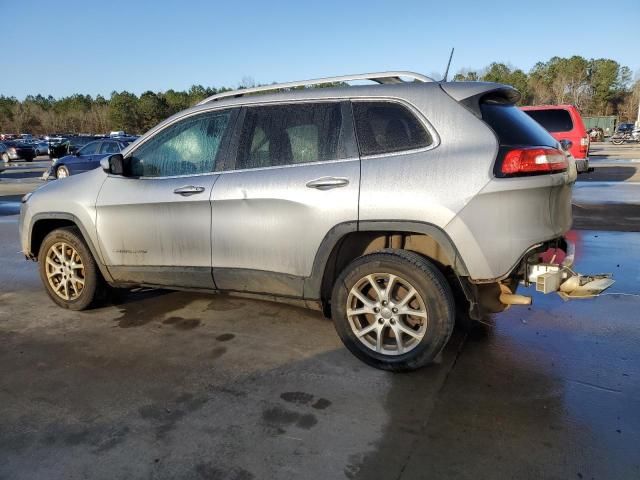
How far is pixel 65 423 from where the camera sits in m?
2.96

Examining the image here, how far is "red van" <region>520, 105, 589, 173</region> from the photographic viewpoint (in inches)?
502

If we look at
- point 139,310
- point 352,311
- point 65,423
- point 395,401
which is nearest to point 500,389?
point 395,401

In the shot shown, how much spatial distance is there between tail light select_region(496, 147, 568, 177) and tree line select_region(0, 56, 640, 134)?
67126 mm

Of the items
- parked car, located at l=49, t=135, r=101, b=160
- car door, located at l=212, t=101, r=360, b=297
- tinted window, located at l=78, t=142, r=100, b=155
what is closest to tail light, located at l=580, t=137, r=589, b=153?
car door, located at l=212, t=101, r=360, b=297

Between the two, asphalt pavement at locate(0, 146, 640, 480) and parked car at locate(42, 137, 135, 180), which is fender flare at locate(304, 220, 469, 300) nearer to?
asphalt pavement at locate(0, 146, 640, 480)

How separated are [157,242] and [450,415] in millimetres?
2711

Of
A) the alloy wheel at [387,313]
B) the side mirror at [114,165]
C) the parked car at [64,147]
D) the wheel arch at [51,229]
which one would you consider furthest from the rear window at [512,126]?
the parked car at [64,147]

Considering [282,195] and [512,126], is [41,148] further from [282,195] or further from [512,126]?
[512,126]

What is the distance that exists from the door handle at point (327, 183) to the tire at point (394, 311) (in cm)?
53

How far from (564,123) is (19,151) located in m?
35.9

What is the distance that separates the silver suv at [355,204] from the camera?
3.22 m

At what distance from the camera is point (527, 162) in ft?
10.5

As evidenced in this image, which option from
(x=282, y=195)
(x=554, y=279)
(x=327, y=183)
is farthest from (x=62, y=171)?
(x=554, y=279)

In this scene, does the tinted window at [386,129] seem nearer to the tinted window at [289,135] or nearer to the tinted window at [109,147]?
the tinted window at [289,135]
